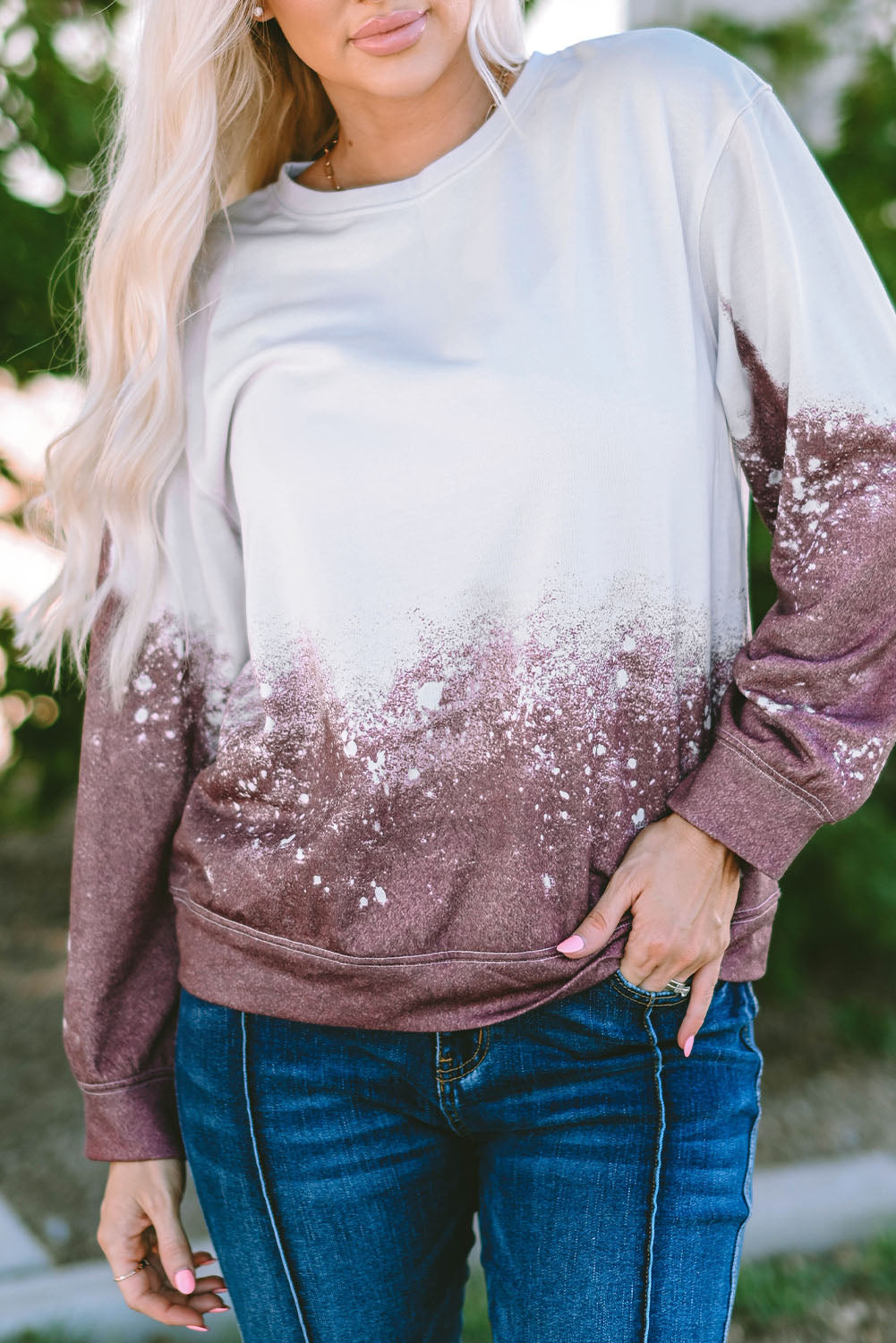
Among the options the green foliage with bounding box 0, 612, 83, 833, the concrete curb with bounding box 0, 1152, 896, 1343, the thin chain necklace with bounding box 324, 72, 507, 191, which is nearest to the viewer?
the thin chain necklace with bounding box 324, 72, 507, 191

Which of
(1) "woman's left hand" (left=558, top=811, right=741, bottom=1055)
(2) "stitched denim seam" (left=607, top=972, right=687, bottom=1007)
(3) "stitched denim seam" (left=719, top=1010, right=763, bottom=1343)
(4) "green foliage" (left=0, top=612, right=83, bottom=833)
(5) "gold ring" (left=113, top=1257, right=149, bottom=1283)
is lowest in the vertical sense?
(4) "green foliage" (left=0, top=612, right=83, bottom=833)

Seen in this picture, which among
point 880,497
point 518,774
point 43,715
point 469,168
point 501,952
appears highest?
point 469,168

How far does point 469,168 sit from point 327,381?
32 cm

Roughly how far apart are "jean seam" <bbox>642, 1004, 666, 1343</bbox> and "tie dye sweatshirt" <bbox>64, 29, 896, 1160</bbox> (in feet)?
0.34

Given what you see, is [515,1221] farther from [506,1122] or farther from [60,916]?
[60,916]

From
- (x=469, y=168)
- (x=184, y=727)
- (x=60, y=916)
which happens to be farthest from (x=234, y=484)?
(x=60, y=916)

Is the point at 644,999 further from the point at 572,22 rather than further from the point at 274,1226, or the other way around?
the point at 572,22

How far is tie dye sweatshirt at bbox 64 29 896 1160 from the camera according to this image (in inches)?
60.6

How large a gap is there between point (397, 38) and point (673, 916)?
1.09 meters

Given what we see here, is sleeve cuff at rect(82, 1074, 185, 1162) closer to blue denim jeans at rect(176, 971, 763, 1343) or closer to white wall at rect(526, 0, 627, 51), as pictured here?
blue denim jeans at rect(176, 971, 763, 1343)

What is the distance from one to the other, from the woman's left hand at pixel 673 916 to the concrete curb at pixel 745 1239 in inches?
71.1

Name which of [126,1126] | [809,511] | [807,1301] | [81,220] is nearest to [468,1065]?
[126,1126]

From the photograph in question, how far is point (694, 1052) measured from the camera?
62.7 inches

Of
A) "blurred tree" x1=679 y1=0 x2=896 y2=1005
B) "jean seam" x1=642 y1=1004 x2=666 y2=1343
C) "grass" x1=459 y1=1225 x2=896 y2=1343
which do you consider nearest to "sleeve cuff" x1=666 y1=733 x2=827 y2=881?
"jean seam" x1=642 y1=1004 x2=666 y2=1343
